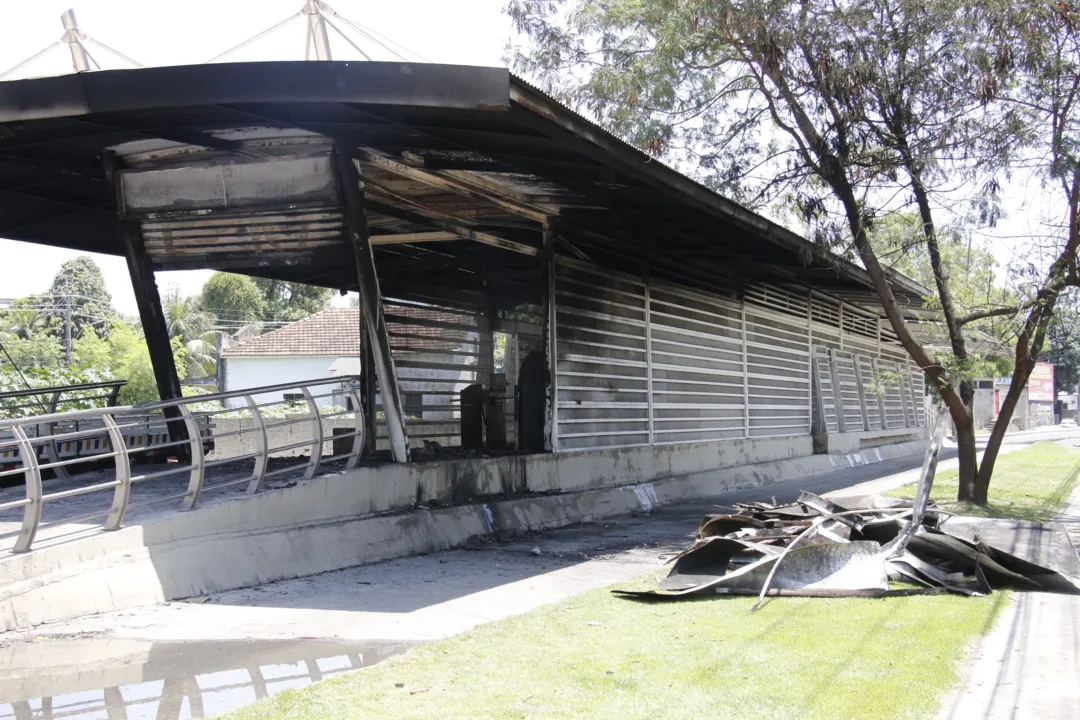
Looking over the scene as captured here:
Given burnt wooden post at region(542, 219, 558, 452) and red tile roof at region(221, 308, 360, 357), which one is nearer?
burnt wooden post at region(542, 219, 558, 452)

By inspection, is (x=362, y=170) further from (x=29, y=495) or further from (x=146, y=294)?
(x=29, y=495)

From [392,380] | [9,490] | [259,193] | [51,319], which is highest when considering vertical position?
[51,319]

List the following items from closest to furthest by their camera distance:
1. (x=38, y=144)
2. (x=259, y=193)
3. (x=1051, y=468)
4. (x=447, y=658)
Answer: (x=447, y=658)
(x=38, y=144)
(x=259, y=193)
(x=1051, y=468)

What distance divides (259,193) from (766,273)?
12287 millimetres

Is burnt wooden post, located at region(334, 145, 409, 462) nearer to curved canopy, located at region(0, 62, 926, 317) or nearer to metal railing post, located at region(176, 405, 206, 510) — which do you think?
curved canopy, located at region(0, 62, 926, 317)

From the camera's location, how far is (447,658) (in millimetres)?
5855

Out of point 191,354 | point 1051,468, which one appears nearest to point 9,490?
point 1051,468

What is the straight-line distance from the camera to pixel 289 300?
73.6 m

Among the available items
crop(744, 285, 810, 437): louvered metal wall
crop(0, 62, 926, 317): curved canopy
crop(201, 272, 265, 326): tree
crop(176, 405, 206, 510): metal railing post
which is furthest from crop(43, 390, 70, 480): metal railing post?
crop(201, 272, 265, 326): tree

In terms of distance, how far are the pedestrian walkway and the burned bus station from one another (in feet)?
16.6

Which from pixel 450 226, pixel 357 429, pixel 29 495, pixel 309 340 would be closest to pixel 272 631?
pixel 29 495

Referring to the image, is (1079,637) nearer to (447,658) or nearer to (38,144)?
(447,658)

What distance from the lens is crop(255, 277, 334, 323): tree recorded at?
70750mm

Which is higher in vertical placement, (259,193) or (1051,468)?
(259,193)
